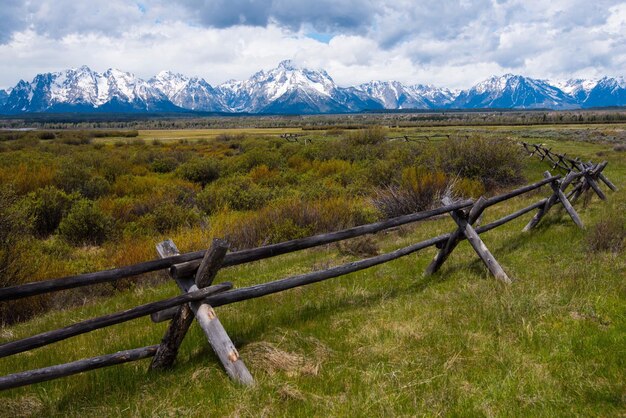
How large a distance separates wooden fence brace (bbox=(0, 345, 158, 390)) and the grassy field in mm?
301

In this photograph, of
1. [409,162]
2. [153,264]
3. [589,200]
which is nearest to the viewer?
[153,264]

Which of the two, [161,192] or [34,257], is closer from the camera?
[34,257]

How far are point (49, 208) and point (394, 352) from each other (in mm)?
14623

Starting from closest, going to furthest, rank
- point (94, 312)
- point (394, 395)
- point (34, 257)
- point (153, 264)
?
1. point (394, 395)
2. point (153, 264)
3. point (94, 312)
4. point (34, 257)

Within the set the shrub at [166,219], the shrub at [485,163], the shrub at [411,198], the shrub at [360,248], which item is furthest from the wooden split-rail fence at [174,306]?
the shrub at [485,163]

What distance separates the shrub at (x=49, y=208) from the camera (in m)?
14.6

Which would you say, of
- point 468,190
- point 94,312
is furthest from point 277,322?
point 468,190

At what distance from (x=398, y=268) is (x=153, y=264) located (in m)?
4.61

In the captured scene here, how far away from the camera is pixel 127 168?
24.8m

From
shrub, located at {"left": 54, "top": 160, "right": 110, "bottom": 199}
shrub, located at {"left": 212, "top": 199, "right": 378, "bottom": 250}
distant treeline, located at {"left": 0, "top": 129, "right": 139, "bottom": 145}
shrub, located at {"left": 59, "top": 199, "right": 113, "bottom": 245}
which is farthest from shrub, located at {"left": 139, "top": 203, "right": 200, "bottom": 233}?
distant treeline, located at {"left": 0, "top": 129, "right": 139, "bottom": 145}

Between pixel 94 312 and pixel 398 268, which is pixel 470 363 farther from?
pixel 94 312

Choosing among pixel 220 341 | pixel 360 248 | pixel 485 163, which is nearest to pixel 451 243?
pixel 360 248

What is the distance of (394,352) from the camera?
14.1 feet

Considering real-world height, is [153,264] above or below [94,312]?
above
